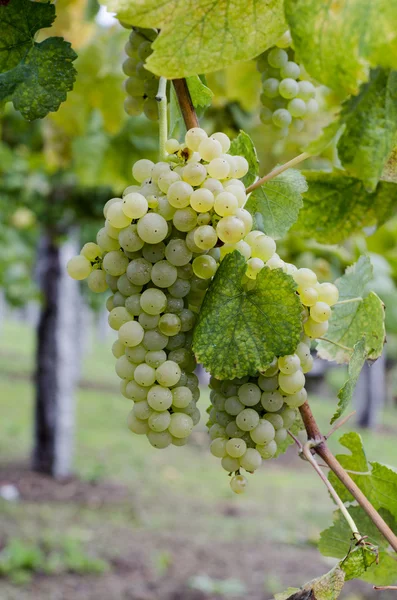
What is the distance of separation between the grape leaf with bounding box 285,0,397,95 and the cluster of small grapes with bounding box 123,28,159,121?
22cm

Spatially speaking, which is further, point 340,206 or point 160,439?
point 340,206

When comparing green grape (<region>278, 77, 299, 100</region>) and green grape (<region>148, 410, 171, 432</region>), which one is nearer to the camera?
green grape (<region>148, 410, 171, 432</region>)

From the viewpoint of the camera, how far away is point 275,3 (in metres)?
0.36

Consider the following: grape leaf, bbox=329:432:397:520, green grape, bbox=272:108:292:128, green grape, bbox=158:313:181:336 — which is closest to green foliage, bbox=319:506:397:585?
Answer: grape leaf, bbox=329:432:397:520

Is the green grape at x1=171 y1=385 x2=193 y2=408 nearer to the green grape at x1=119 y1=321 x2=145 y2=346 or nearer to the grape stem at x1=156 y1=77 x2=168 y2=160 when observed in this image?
the green grape at x1=119 y1=321 x2=145 y2=346

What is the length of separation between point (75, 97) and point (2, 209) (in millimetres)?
2235

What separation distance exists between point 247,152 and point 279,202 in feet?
0.15

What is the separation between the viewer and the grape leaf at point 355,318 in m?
0.46

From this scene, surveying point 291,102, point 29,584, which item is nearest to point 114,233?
point 291,102

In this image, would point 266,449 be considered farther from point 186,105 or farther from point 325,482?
point 186,105

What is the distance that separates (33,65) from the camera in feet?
1.42

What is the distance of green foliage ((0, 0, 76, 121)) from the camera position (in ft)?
1.40

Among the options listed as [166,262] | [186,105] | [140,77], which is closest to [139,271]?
[166,262]

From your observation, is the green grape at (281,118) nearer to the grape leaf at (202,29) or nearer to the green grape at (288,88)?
the green grape at (288,88)
